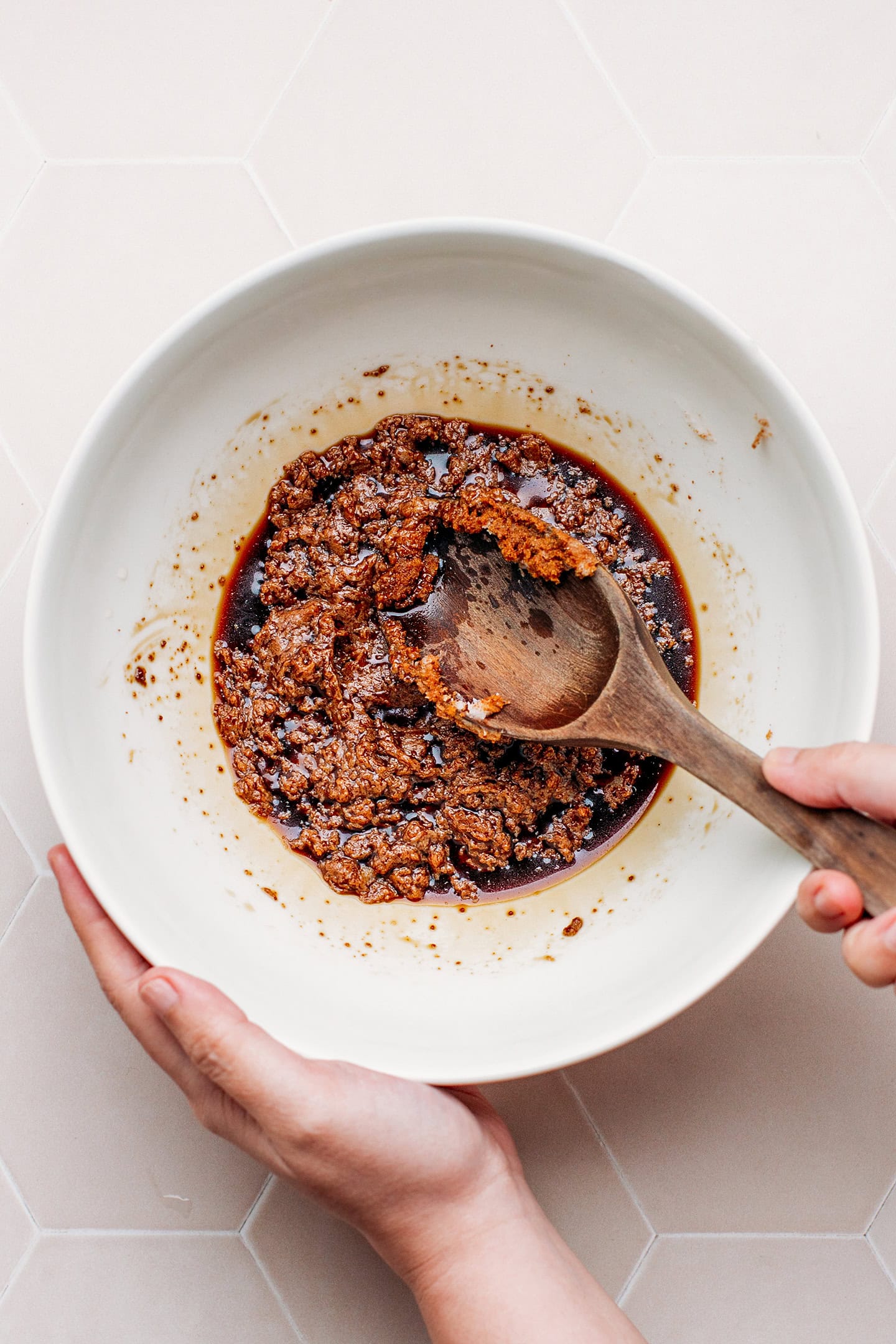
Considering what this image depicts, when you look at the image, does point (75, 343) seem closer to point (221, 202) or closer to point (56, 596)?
point (221, 202)

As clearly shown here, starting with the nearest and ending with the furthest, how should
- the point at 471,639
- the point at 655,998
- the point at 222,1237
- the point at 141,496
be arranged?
the point at 655,998 → the point at 141,496 → the point at 471,639 → the point at 222,1237

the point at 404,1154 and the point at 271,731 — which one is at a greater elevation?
the point at 271,731

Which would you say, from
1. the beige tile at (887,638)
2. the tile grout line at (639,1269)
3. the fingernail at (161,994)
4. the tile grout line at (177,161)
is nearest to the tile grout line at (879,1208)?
the tile grout line at (639,1269)

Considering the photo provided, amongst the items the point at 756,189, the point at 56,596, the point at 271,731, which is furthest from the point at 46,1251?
the point at 756,189

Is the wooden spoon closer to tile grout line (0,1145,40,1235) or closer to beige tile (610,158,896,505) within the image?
beige tile (610,158,896,505)

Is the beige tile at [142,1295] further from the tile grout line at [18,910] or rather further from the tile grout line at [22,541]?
the tile grout line at [22,541]

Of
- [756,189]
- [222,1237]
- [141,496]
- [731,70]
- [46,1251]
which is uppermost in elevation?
[731,70]
